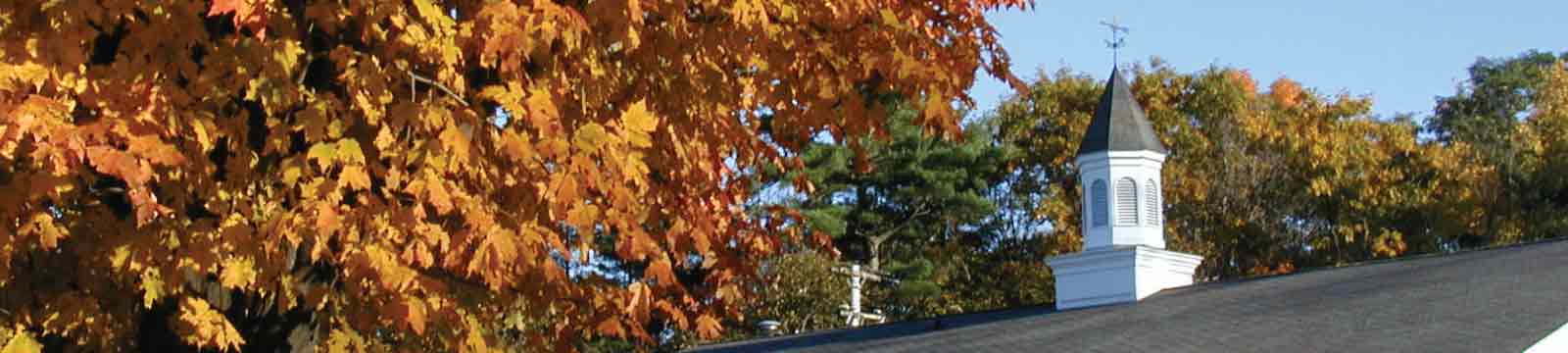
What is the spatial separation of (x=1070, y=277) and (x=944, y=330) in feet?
6.53

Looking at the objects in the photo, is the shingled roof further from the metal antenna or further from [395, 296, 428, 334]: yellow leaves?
the metal antenna

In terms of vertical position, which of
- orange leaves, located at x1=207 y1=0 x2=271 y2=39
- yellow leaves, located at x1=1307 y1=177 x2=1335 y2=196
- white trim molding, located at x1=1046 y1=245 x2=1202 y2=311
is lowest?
orange leaves, located at x1=207 y1=0 x2=271 y2=39

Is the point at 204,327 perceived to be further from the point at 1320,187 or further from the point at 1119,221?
the point at 1320,187

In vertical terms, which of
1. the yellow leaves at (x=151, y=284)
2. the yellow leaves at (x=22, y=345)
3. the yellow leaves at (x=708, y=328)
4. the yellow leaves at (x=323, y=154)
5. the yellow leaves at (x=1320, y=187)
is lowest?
the yellow leaves at (x=22, y=345)

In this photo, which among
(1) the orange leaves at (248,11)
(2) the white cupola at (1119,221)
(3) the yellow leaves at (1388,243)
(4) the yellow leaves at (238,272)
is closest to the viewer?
(1) the orange leaves at (248,11)

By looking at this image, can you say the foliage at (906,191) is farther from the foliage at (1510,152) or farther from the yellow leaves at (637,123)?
the yellow leaves at (637,123)

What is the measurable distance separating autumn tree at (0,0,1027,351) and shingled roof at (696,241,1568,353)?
6244 mm

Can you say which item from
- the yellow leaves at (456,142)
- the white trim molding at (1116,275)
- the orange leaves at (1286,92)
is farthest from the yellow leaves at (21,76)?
the orange leaves at (1286,92)

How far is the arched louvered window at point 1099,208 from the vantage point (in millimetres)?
23953

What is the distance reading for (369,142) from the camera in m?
9.65

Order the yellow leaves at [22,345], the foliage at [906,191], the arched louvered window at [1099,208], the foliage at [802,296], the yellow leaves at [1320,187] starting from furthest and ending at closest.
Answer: the foliage at [906,191], the yellow leaves at [1320,187], the foliage at [802,296], the arched louvered window at [1099,208], the yellow leaves at [22,345]

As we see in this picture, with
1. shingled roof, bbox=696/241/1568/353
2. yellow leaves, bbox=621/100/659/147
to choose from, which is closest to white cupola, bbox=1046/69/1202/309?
shingled roof, bbox=696/241/1568/353

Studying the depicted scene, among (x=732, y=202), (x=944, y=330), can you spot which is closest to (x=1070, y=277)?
(x=944, y=330)

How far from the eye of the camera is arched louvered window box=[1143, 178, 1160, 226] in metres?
23.8
